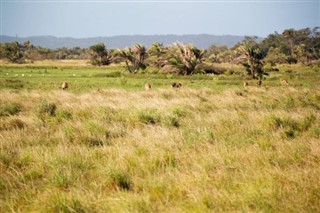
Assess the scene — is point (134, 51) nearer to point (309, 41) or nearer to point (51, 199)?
point (51, 199)

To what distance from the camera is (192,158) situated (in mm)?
6508

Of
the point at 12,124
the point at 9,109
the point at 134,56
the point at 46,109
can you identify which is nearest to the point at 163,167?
the point at 12,124

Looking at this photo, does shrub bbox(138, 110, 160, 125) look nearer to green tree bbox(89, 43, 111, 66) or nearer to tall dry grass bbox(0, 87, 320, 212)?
tall dry grass bbox(0, 87, 320, 212)

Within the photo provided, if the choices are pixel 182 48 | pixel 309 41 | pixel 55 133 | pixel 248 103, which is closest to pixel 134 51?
pixel 182 48

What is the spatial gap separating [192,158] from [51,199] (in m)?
2.77

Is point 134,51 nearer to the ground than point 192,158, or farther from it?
farther from it

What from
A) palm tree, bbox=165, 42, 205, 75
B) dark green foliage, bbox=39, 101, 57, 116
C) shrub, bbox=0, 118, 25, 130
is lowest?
shrub, bbox=0, 118, 25, 130

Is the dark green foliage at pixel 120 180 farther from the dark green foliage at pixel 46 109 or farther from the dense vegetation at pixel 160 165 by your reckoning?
the dark green foliage at pixel 46 109

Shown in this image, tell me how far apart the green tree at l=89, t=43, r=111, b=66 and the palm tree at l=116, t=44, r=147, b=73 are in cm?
1634

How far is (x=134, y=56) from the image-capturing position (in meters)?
47.3

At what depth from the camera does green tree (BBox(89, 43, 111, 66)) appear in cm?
6228

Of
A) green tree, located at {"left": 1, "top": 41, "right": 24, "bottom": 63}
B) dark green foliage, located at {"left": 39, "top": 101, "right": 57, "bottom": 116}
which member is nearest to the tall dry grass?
dark green foliage, located at {"left": 39, "top": 101, "right": 57, "bottom": 116}

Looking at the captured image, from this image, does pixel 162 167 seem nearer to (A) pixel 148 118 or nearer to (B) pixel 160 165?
(B) pixel 160 165

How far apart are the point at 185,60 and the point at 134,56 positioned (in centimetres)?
950
